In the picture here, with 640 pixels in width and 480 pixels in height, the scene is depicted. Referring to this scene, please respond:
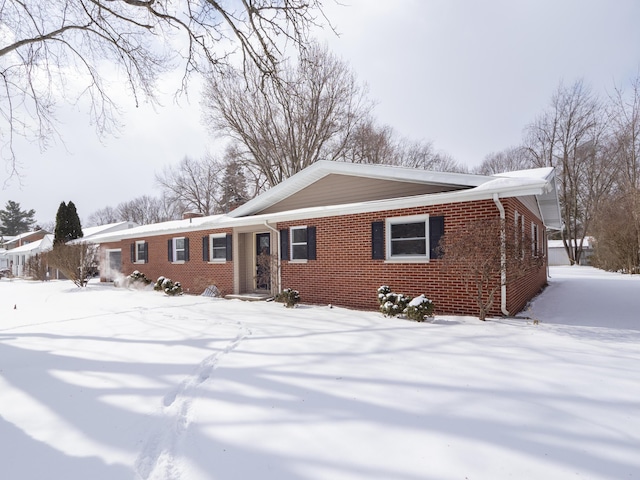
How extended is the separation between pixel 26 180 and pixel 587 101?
3634 cm

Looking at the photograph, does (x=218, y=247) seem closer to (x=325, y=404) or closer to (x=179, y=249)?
(x=179, y=249)

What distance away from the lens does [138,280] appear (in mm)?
14984

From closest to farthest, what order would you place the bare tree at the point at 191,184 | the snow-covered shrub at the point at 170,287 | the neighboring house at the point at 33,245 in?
the snow-covered shrub at the point at 170,287
the neighboring house at the point at 33,245
the bare tree at the point at 191,184

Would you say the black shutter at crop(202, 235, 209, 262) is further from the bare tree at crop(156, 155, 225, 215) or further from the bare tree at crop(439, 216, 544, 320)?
the bare tree at crop(156, 155, 225, 215)

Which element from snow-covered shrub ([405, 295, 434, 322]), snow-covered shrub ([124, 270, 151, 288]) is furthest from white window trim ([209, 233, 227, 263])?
snow-covered shrub ([405, 295, 434, 322])

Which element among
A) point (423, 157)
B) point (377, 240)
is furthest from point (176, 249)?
point (423, 157)

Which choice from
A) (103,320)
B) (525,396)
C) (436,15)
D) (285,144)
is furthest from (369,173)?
(285,144)

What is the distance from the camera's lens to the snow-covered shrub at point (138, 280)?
48.8 feet

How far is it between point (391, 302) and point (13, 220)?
74.7 metres

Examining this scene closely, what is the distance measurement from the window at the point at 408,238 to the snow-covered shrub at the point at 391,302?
3.06 feet

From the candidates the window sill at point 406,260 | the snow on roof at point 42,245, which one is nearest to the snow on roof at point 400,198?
the window sill at point 406,260

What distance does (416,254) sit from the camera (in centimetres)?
786

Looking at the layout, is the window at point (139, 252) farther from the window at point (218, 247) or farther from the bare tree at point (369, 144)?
the bare tree at point (369, 144)

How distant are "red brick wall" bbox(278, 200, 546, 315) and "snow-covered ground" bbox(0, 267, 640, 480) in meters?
1.45
